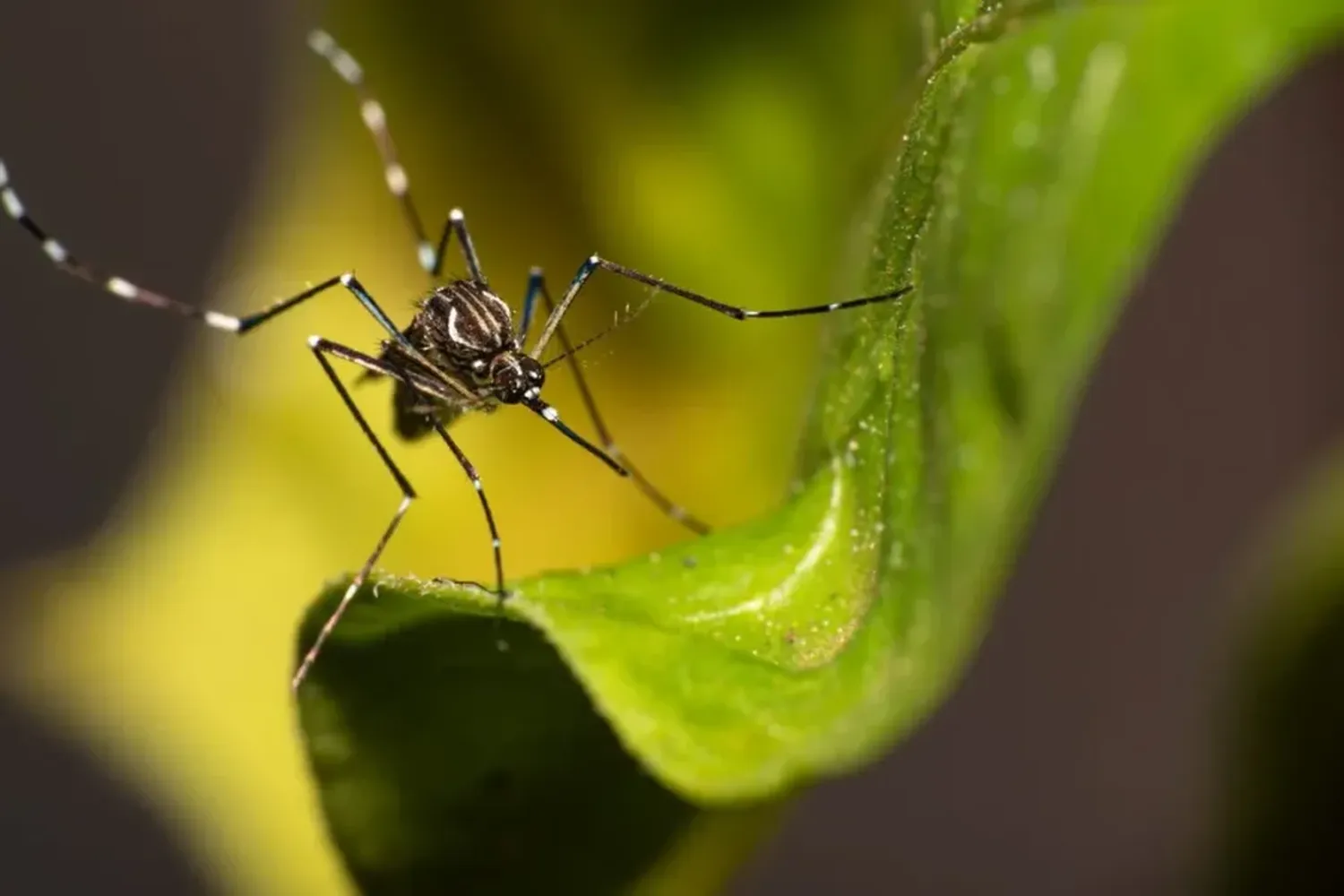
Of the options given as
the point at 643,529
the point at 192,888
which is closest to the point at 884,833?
the point at 192,888

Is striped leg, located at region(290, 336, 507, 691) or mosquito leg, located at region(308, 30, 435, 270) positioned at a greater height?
mosquito leg, located at region(308, 30, 435, 270)

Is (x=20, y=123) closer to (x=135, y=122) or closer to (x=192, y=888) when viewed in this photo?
(x=135, y=122)

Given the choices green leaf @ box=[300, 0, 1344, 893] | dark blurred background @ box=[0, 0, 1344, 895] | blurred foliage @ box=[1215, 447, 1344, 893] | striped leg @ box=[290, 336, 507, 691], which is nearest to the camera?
green leaf @ box=[300, 0, 1344, 893]

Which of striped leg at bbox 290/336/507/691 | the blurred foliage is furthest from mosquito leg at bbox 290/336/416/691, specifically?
the blurred foliage

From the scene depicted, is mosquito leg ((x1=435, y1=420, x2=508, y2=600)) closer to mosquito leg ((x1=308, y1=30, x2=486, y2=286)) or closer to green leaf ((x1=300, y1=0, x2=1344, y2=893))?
mosquito leg ((x1=308, y1=30, x2=486, y2=286))

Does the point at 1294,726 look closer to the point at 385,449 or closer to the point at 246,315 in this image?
the point at 385,449

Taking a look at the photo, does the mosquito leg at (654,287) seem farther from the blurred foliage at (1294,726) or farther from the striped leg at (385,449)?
the blurred foliage at (1294,726)

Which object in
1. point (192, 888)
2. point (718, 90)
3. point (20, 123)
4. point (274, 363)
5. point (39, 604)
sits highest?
point (20, 123)

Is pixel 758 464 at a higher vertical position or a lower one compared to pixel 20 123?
lower
